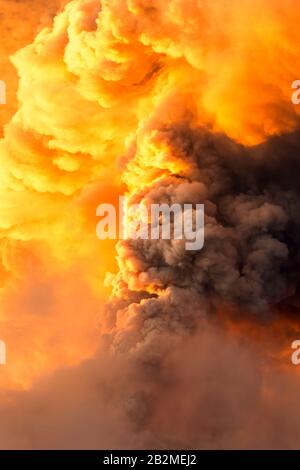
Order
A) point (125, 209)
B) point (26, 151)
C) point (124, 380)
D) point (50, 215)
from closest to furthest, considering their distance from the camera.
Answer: point (124, 380) < point (125, 209) < point (26, 151) < point (50, 215)

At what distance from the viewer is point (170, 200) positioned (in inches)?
1300

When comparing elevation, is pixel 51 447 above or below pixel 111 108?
below

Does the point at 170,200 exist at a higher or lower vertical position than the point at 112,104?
lower

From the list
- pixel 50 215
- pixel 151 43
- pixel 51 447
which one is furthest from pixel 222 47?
pixel 51 447

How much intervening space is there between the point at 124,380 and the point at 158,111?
35.5 feet

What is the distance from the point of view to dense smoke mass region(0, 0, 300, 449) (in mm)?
32688

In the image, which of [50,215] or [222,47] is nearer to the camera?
[222,47]

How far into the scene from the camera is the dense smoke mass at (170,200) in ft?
107

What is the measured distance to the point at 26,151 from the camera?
3762cm

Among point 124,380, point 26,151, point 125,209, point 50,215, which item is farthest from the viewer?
point 50,215
